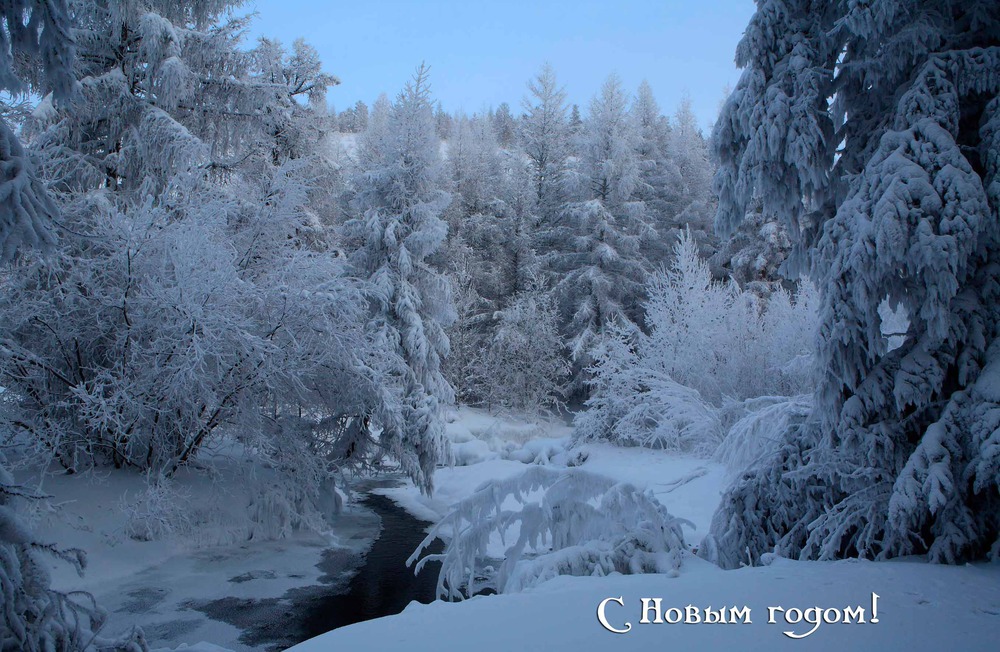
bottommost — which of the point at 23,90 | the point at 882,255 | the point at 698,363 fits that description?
the point at 698,363

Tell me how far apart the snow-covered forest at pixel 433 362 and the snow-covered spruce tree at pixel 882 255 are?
0.08ft

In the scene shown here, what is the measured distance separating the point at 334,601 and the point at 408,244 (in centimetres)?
892

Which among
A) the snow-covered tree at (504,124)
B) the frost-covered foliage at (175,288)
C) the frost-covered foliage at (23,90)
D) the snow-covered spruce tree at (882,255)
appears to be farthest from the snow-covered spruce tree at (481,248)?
the snow-covered tree at (504,124)

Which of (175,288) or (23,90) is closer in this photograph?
(23,90)

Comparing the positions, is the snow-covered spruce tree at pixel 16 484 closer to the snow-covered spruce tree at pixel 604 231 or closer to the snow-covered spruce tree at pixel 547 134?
the snow-covered spruce tree at pixel 604 231

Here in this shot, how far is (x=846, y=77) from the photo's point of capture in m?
5.41

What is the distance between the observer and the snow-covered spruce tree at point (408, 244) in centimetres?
1514

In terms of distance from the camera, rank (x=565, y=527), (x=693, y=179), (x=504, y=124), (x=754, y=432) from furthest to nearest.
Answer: (x=504, y=124) < (x=693, y=179) < (x=754, y=432) < (x=565, y=527)

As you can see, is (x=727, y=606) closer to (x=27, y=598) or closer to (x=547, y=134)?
(x=27, y=598)

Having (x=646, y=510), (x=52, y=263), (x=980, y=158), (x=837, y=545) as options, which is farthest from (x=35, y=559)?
(x=52, y=263)

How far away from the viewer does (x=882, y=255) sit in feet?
13.9

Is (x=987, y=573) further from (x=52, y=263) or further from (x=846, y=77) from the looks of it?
(x=52, y=263)

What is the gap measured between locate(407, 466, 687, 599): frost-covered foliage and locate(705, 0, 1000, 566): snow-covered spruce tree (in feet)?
2.80

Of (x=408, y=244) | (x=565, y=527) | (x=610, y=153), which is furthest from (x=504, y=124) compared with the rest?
(x=565, y=527)
